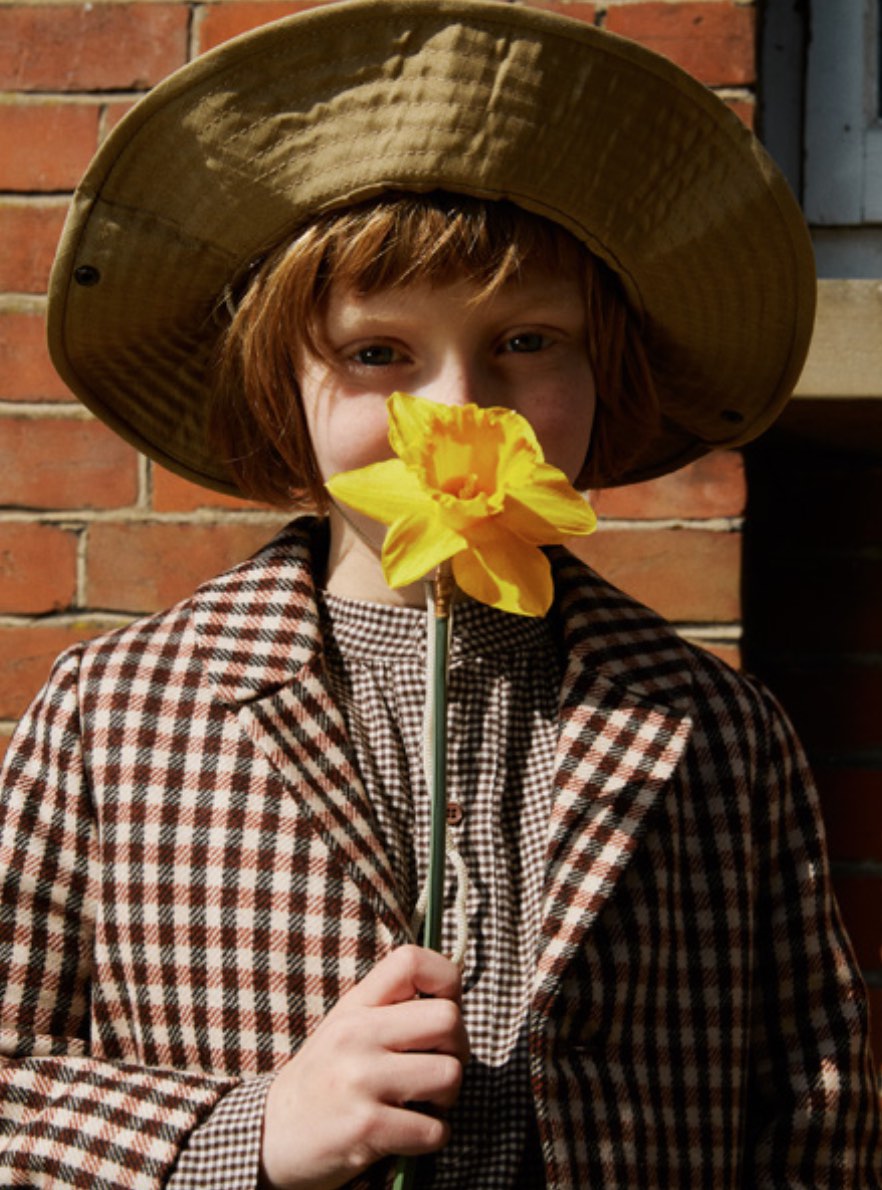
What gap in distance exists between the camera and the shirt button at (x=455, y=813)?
1190mm

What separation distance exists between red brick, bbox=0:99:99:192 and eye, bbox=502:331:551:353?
Result: 2.42 ft

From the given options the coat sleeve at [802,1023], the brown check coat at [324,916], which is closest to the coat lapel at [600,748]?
the brown check coat at [324,916]

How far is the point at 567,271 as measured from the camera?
3.98 ft

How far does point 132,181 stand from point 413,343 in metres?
0.26

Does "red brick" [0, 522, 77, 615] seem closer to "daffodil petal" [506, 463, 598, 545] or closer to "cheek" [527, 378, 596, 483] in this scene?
"cheek" [527, 378, 596, 483]

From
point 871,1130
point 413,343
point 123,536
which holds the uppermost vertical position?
point 413,343

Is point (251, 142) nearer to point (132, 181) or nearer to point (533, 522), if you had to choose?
point (132, 181)

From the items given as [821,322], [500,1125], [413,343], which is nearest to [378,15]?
[413,343]

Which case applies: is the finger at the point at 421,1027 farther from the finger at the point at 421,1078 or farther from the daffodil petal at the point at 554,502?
the daffodil petal at the point at 554,502

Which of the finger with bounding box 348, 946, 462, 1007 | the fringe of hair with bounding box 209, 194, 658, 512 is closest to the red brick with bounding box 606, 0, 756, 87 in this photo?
the fringe of hair with bounding box 209, 194, 658, 512

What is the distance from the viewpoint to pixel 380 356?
1.18 m

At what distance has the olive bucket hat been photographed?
3.64ft

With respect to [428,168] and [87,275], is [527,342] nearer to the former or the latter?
[428,168]

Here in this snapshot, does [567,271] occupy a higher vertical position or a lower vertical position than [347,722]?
higher
